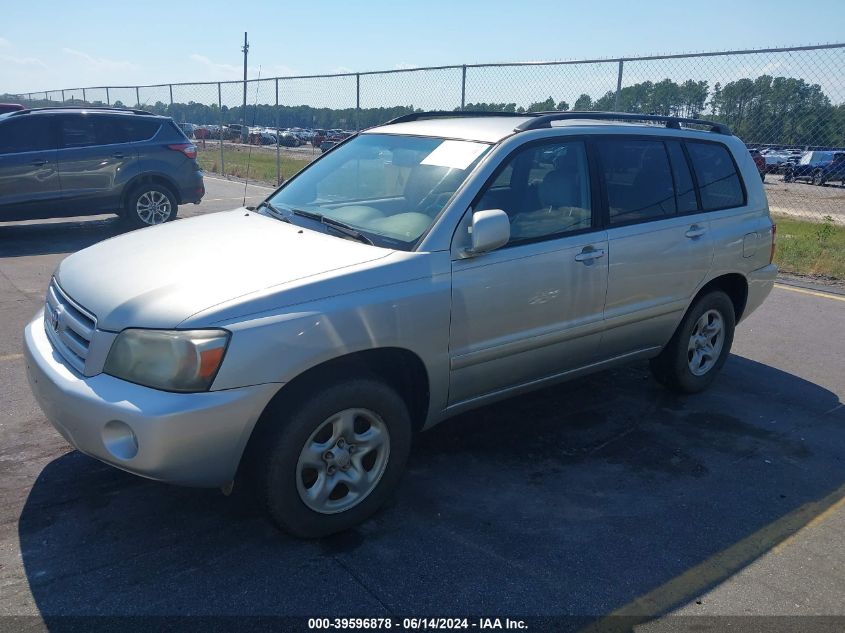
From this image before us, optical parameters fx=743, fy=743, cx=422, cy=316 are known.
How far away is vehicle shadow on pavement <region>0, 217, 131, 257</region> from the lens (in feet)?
31.9

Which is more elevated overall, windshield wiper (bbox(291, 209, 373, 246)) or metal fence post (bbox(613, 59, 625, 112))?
metal fence post (bbox(613, 59, 625, 112))

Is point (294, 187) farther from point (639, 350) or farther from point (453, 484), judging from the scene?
point (639, 350)

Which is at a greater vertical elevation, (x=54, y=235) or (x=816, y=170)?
(x=816, y=170)

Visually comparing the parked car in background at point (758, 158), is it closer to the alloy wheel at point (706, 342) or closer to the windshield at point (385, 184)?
the alloy wheel at point (706, 342)

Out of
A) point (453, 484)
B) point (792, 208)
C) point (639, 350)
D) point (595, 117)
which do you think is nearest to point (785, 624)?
point (453, 484)

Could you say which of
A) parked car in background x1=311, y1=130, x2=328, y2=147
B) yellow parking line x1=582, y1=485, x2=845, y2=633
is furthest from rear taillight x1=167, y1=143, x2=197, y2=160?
parked car in background x1=311, y1=130, x2=328, y2=147

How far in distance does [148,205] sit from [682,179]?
28.1 ft

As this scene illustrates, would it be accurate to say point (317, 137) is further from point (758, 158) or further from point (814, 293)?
point (814, 293)

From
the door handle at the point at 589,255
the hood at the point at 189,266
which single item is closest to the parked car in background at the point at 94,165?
the hood at the point at 189,266

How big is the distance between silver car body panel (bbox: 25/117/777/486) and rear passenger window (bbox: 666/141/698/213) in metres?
0.10

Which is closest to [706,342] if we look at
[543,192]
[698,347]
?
[698,347]

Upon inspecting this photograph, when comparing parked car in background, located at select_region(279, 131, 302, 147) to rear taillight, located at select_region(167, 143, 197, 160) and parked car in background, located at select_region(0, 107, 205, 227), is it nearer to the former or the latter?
rear taillight, located at select_region(167, 143, 197, 160)

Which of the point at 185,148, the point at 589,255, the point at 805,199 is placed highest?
the point at 185,148

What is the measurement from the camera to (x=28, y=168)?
1001cm
